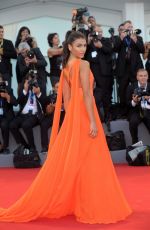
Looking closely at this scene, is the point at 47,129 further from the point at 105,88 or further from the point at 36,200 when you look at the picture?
the point at 36,200

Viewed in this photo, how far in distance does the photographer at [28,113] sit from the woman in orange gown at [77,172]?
3.84 m

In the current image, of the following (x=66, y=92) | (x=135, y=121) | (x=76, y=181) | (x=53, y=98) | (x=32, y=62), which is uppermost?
(x=32, y=62)

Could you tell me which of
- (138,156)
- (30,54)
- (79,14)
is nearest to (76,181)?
(138,156)

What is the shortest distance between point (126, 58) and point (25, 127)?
195cm

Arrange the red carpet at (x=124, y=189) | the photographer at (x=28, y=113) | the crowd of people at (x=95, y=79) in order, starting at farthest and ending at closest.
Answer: the photographer at (x=28, y=113) → the crowd of people at (x=95, y=79) → the red carpet at (x=124, y=189)

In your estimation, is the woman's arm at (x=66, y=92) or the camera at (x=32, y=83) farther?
the camera at (x=32, y=83)

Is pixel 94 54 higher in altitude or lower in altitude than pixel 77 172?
higher

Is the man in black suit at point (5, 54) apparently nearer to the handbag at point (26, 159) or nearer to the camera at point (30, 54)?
the camera at point (30, 54)

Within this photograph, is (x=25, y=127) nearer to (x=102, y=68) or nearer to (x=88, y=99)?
(x=102, y=68)

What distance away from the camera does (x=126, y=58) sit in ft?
25.7

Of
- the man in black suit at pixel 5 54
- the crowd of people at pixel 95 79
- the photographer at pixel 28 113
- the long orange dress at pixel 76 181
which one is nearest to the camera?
the long orange dress at pixel 76 181

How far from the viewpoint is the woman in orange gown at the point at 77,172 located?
3.59 meters

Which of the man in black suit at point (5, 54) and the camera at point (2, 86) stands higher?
the man in black suit at point (5, 54)

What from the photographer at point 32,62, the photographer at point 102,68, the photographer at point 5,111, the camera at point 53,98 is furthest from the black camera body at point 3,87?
the photographer at point 102,68
